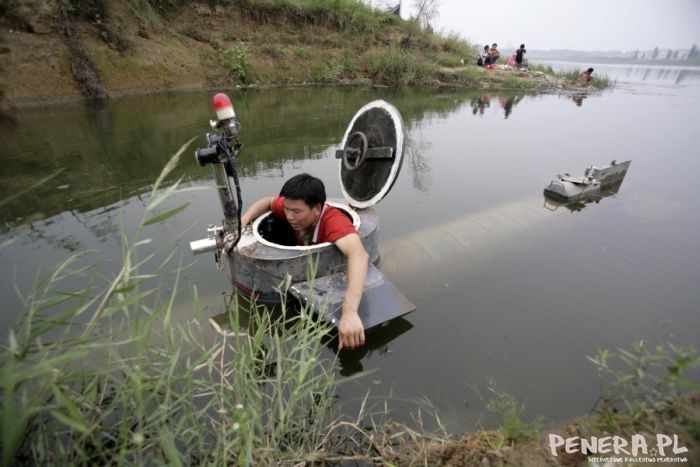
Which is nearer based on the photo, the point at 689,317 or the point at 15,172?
the point at 689,317

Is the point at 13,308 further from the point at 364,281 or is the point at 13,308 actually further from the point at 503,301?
the point at 503,301

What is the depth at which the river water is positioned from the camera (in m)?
2.56

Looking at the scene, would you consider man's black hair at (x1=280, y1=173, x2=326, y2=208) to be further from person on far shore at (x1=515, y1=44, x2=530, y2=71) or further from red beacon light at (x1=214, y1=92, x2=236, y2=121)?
person on far shore at (x1=515, y1=44, x2=530, y2=71)

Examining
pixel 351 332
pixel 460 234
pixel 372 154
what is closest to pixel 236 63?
pixel 372 154

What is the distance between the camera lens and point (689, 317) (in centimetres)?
304

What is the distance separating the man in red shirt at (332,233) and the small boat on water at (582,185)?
402cm

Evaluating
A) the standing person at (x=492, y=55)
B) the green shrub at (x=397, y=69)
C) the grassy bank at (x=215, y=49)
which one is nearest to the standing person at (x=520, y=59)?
the standing person at (x=492, y=55)

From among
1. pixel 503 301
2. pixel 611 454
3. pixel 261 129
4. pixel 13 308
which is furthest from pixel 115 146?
pixel 611 454

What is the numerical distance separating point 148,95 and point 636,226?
13.1 meters

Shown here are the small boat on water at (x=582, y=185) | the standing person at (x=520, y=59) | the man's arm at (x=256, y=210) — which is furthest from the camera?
the standing person at (x=520, y=59)

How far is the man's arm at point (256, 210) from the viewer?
309cm

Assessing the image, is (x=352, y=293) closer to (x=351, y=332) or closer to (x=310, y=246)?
(x=351, y=332)

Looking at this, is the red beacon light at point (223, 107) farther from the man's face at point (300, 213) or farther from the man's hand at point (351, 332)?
the man's hand at point (351, 332)

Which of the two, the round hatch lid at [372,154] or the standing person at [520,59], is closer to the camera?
the round hatch lid at [372,154]
